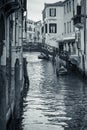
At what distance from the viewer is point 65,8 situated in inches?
→ 2844

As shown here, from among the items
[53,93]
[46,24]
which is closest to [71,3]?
[46,24]

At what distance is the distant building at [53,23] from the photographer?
77.8 meters

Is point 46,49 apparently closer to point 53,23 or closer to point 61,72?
point 53,23

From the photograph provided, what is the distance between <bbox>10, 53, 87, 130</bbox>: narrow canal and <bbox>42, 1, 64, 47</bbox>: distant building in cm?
3311

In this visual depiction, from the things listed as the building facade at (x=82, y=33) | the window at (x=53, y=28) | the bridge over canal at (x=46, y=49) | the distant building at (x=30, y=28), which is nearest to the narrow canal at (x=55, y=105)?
the building facade at (x=82, y=33)

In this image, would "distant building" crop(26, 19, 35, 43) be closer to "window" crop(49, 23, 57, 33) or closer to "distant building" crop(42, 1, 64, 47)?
"distant building" crop(42, 1, 64, 47)

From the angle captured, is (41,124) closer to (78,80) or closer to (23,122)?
(23,122)

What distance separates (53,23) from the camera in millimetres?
79938

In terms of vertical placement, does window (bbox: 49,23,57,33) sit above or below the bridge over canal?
above

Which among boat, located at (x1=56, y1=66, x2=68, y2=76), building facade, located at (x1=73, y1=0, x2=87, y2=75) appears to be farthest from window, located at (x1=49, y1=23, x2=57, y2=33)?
boat, located at (x1=56, y1=66, x2=68, y2=76)

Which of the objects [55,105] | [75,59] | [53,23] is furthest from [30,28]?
[55,105]

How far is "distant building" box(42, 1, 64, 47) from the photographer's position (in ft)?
255

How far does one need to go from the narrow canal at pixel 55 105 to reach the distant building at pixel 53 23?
33110mm

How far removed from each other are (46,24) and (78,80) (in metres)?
38.7
